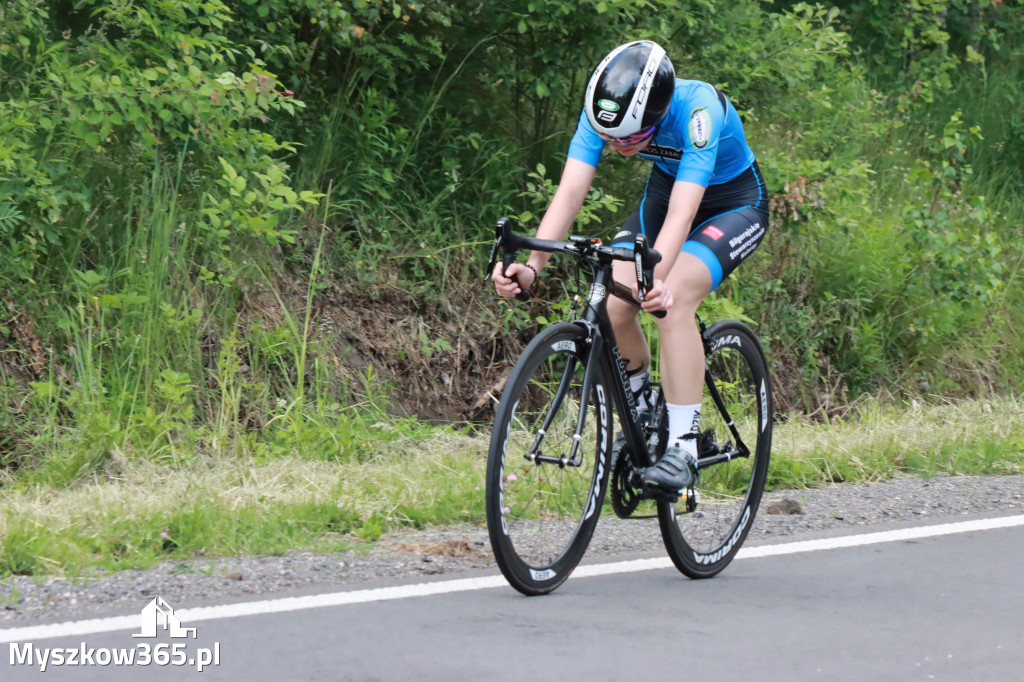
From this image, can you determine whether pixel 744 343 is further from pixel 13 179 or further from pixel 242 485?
pixel 13 179

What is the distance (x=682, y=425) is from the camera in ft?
16.5

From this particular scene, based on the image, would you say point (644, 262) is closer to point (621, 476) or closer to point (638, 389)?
point (638, 389)

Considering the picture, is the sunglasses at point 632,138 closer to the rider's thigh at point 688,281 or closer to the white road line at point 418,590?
the rider's thigh at point 688,281

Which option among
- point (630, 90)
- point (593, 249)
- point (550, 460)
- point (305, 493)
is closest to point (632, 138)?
point (630, 90)

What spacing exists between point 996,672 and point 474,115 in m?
6.94

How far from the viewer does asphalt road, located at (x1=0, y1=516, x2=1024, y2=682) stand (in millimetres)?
→ 3797

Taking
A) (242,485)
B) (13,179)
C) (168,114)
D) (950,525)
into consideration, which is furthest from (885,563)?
(13,179)

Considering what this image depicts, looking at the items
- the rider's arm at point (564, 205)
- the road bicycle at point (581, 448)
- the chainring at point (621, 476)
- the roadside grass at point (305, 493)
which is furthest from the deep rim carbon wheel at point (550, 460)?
the roadside grass at point (305, 493)

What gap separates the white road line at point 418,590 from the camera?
3.99 m

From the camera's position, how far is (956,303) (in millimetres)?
10641

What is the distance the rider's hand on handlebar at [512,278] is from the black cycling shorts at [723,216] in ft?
1.78

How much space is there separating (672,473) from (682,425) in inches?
9.8

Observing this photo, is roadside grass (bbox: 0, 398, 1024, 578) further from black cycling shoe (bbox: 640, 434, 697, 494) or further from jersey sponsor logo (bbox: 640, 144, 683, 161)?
jersey sponsor logo (bbox: 640, 144, 683, 161)

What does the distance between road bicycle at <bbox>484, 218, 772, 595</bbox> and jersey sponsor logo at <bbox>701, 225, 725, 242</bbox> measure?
370 mm
